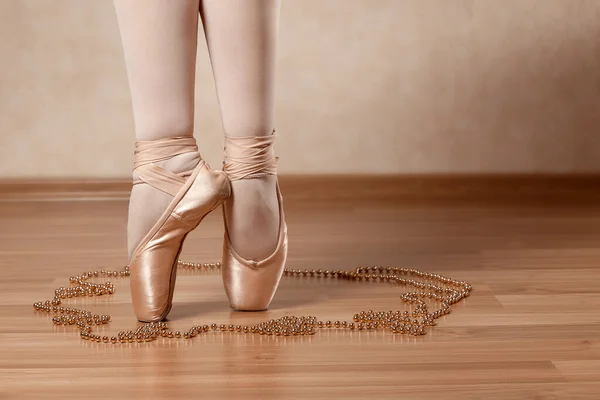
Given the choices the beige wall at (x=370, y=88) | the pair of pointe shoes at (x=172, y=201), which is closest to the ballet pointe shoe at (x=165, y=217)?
the pair of pointe shoes at (x=172, y=201)

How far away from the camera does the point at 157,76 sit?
126 cm

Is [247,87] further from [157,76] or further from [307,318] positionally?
[307,318]

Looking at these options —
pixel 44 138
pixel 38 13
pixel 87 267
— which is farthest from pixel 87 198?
pixel 87 267

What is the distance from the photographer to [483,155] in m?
2.54

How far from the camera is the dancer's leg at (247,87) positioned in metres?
1.28

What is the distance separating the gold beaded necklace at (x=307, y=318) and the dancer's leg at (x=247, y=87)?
141 mm

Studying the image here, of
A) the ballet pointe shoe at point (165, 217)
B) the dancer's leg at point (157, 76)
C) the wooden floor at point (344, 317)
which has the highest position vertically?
the dancer's leg at point (157, 76)

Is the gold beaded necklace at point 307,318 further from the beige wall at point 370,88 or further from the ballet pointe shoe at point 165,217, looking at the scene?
the beige wall at point 370,88

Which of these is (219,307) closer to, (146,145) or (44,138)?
(146,145)

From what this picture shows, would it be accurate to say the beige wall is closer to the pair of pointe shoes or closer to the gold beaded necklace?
the gold beaded necklace

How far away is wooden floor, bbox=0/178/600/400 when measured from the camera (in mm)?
1023

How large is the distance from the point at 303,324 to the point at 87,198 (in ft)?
4.61

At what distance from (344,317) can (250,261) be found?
0.16m

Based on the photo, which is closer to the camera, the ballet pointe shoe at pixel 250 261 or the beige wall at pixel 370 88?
the ballet pointe shoe at pixel 250 261
